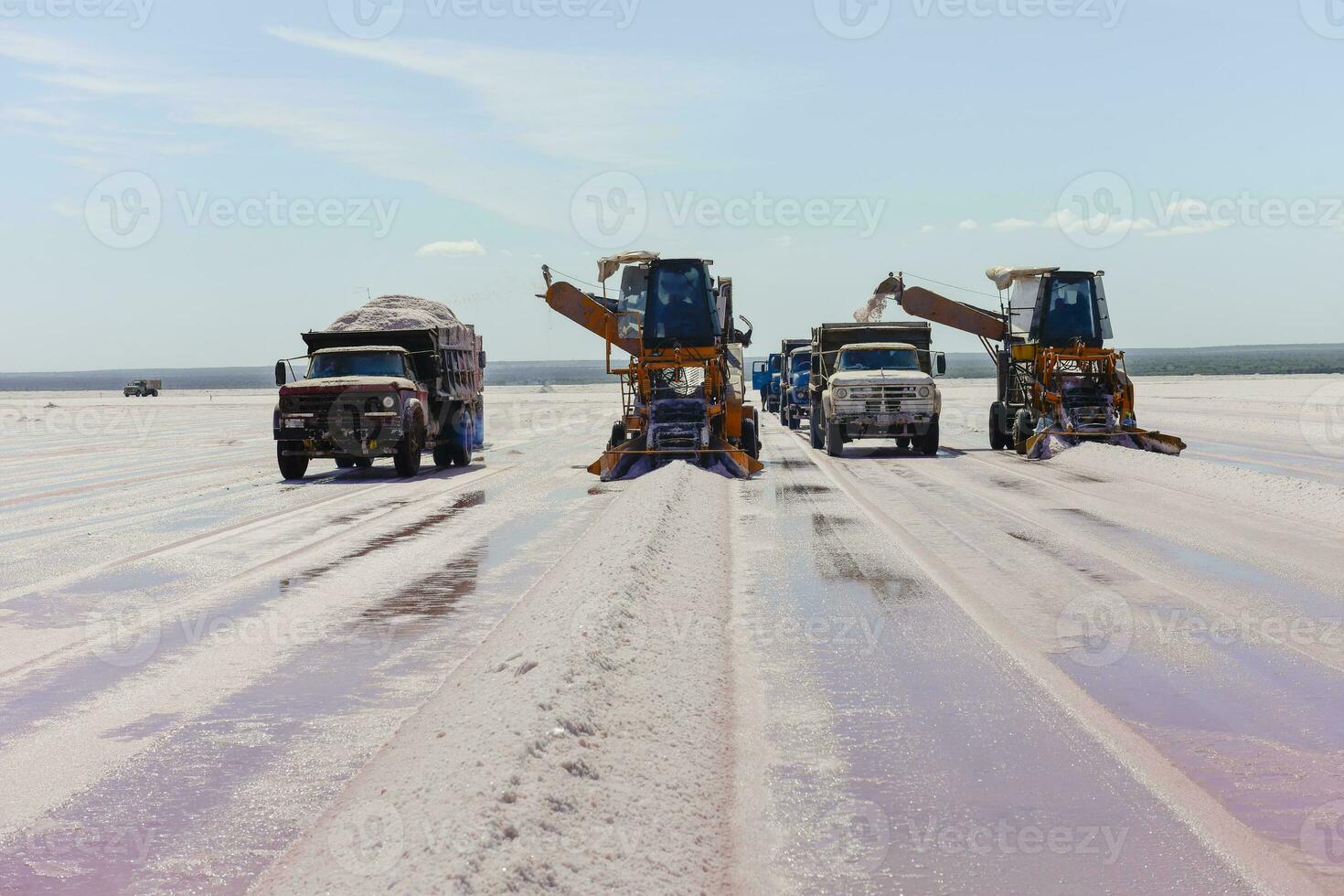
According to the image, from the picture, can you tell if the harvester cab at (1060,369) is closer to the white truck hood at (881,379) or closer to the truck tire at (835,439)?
the white truck hood at (881,379)

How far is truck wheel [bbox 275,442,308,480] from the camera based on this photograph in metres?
21.0

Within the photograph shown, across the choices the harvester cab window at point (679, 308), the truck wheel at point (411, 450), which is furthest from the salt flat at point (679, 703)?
the harvester cab window at point (679, 308)

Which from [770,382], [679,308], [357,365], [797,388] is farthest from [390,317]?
[770,382]

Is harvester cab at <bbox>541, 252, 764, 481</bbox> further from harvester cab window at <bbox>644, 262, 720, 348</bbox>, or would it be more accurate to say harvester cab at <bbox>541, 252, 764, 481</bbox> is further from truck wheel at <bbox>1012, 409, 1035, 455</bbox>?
truck wheel at <bbox>1012, 409, 1035, 455</bbox>

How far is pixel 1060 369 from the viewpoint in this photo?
25.0m

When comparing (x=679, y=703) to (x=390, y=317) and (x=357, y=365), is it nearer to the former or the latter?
(x=357, y=365)

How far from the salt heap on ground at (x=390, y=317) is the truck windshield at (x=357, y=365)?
36.9 inches

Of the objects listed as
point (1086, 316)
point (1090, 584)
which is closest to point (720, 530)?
point (1090, 584)

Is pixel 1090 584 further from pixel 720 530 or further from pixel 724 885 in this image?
pixel 724 885

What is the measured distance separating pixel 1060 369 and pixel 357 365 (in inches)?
546

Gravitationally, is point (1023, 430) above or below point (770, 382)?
below

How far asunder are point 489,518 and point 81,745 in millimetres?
9095

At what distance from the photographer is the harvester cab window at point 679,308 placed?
21.5m

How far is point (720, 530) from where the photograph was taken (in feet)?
44.2
